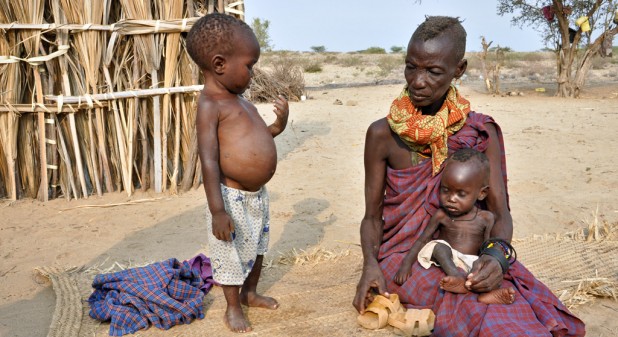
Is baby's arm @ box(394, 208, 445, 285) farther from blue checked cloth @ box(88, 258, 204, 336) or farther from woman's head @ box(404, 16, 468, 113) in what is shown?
blue checked cloth @ box(88, 258, 204, 336)

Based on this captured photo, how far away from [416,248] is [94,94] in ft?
11.1

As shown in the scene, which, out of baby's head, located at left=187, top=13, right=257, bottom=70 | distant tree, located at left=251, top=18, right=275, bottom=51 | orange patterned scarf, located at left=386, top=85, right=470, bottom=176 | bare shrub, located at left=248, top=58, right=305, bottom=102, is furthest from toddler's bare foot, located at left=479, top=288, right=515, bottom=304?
distant tree, located at left=251, top=18, right=275, bottom=51

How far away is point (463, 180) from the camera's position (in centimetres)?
229

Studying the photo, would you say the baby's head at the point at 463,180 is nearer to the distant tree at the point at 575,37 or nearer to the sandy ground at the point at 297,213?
the sandy ground at the point at 297,213

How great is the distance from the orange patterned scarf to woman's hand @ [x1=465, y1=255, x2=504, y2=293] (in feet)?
1.52

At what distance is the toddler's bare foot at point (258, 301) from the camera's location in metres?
2.77

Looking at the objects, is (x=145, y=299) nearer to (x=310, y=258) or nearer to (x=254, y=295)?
(x=254, y=295)

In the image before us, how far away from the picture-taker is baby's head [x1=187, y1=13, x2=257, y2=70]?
7.87 ft

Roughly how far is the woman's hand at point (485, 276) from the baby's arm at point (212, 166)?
1009 mm

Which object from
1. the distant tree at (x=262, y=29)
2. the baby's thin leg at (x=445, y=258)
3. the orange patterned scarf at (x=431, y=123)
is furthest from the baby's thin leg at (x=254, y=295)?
the distant tree at (x=262, y=29)

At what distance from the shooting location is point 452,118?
2.41 meters

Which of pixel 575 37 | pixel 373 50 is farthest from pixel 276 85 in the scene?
pixel 373 50

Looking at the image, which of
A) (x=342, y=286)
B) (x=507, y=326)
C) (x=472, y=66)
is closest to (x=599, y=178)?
(x=342, y=286)

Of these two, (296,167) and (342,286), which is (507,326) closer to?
(342,286)
